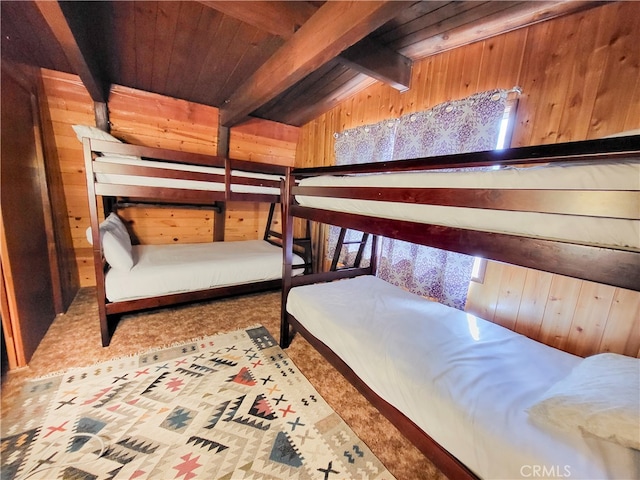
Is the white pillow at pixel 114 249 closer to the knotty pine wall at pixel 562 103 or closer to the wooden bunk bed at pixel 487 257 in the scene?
the wooden bunk bed at pixel 487 257

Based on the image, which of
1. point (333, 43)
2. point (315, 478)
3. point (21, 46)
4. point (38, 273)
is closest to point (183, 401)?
point (315, 478)

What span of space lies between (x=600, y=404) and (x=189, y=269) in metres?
2.49

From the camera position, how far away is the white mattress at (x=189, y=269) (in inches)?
76.1

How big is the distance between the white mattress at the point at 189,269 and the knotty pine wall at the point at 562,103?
1.99 meters

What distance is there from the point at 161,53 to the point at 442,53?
7.46 ft

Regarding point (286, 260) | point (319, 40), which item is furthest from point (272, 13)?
point (286, 260)

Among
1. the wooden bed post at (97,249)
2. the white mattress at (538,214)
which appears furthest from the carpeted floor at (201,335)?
the white mattress at (538,214)

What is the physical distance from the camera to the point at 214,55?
1.92 meters

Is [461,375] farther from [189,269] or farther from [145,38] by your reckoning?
[145,38]

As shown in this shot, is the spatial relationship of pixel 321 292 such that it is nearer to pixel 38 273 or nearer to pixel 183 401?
pixel 183 401

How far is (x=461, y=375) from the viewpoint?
0.98 meters

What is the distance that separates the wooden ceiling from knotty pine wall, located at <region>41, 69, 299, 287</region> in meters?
0.20

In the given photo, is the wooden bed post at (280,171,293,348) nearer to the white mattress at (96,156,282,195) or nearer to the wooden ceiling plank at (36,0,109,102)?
the white mattress at (96,156,282,195)

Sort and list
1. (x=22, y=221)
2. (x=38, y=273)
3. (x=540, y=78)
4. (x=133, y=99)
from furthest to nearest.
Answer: (x=133, y=99)
(x=38, y=273)
(x=22, y=221)
(x=540, y=78)
